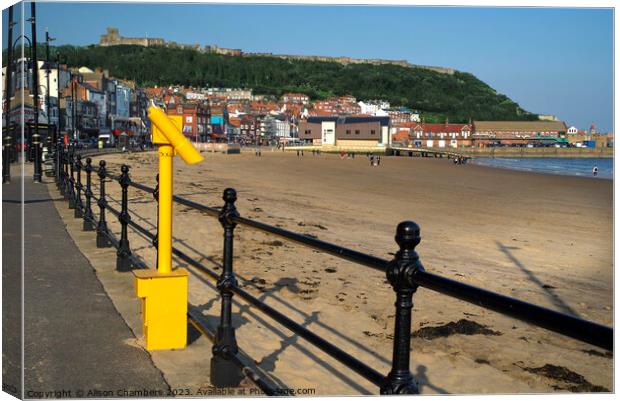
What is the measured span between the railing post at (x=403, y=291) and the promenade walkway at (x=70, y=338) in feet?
5.26

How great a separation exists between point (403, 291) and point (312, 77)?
144 metres

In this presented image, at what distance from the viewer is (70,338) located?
155 inches

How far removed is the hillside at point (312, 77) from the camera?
70.9m

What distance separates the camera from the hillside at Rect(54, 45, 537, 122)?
70875mm

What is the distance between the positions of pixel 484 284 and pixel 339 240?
3.63m

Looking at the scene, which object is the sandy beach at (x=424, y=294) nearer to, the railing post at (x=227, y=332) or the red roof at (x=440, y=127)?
the railing post at (x=227, y=332)

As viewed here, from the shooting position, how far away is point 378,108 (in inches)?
4601

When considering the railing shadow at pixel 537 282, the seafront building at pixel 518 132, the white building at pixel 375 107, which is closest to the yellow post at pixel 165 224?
the railing shadow at pixel 537 282

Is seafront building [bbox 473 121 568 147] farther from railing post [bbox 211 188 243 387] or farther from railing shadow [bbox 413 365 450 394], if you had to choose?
railing post [bbox 211 188 243 387]

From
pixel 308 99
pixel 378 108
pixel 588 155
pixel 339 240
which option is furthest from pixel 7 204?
pixel 308 99

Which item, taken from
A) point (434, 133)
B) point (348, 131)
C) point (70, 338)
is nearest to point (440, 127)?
point (434, 133)

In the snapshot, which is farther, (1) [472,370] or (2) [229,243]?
(1) [472,370]

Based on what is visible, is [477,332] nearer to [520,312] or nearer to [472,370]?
[472,370]

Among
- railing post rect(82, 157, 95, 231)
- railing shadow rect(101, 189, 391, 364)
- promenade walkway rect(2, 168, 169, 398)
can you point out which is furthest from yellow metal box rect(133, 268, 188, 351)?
railing post rect(82, 157, 95, 231)
